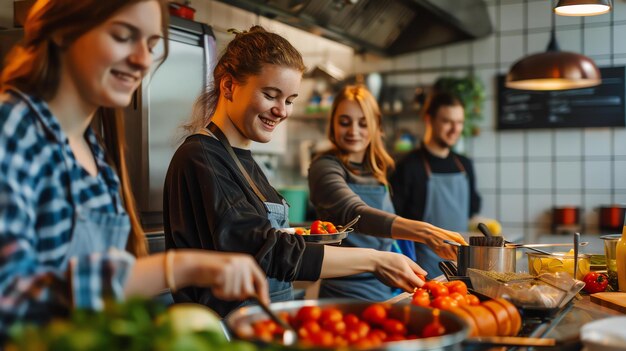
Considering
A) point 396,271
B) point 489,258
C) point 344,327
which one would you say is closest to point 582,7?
point 489,258

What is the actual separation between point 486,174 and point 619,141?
1.05 meters

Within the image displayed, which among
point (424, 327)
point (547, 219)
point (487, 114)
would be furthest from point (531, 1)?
point (424, 327)

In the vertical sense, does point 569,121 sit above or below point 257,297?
above

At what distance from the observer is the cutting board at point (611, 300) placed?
1.82 m

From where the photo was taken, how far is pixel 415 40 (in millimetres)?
5621

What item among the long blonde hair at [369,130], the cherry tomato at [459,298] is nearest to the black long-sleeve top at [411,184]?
the long blonde hair at [369,130]

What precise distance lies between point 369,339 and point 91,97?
669mm

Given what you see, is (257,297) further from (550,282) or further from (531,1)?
(531,1)

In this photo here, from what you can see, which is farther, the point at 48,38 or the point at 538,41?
the point at 538,41

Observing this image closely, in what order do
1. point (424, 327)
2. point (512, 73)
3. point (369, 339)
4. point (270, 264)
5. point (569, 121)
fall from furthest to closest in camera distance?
point (569, 121) → point (512, 73) → point (270, 264) → point (424, 327) → point (369, 339)

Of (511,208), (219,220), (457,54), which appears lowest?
(511,208)

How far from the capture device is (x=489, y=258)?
6.57 ft

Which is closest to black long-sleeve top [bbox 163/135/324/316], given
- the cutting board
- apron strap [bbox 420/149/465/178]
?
the cutting board

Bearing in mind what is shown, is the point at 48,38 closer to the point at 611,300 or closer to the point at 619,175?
the point at 611,300
